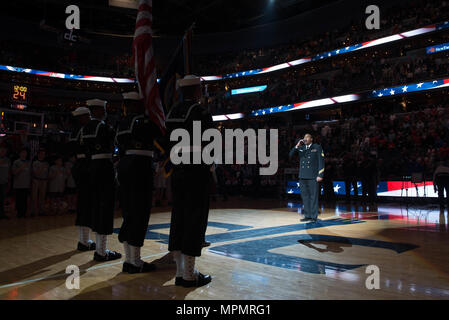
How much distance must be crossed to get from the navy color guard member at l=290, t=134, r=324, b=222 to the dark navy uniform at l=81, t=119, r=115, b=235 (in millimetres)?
4245

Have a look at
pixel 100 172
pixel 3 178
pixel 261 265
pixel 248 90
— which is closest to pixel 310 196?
pixel 261 265

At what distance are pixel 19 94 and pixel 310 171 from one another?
16.6 metres

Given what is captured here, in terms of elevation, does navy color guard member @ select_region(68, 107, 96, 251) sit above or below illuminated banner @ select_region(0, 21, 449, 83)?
below

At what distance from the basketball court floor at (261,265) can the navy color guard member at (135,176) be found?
0.29 metres

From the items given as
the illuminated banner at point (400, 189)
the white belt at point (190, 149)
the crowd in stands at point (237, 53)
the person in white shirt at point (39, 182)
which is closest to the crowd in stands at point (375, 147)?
the illuminated banner at point (400, 189)

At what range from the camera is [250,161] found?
19.0 metres

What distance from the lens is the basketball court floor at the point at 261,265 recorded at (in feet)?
9.34

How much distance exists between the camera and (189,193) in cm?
315

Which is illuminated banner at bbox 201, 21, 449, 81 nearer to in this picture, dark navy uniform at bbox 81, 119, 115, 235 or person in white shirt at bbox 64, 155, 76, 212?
person in white shirt at bbox 64, 155, 76, 212

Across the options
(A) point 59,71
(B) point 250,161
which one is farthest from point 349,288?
(A) point 59,71

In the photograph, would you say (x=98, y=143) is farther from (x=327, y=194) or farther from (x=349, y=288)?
(x=327, y=194)

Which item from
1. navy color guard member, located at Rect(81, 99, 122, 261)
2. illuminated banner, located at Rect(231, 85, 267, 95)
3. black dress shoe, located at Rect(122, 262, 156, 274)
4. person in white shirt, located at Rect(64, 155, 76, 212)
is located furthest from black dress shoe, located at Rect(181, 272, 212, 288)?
illuminated banner, located at Rect(231, 85, 267, 95)

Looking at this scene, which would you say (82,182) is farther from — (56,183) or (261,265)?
(56,183)

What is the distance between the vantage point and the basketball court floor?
2848 mm
